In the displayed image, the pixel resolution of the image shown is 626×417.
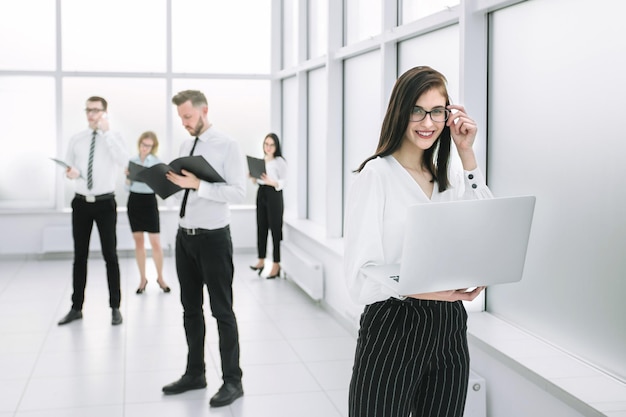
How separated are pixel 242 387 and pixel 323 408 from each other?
1.72 ft

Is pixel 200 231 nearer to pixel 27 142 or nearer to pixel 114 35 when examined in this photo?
pixel 27 142

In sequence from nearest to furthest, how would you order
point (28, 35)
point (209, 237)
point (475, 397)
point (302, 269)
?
1. point (475, 397)
2. point (209, 237)
3. point (302, 269)
4. point (28, 35)

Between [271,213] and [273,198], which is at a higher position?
[273,198]

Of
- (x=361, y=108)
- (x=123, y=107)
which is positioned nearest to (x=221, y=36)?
(x=123, y=107)

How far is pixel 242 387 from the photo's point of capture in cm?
452

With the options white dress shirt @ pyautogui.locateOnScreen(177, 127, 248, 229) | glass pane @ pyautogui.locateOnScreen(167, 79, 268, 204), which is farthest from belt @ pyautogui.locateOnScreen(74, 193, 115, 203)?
glass pane @ pyautogui.locateOnScreen(167, 79, 268, 204)

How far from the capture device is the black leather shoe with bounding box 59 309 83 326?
6.24 metres

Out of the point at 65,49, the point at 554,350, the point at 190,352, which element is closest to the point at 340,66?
the point at 190,352

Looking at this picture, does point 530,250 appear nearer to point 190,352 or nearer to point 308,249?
point 190,352

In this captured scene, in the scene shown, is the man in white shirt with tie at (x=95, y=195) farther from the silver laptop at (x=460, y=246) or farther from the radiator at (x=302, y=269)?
the silver laptop at (x=460, y=246)

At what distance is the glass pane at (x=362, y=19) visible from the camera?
244 inches

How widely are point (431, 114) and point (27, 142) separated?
8.92m

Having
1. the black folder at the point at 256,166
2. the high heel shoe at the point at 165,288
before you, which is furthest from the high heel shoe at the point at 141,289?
the black folder at the point at 256,166

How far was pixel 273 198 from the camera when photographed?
8305mm
